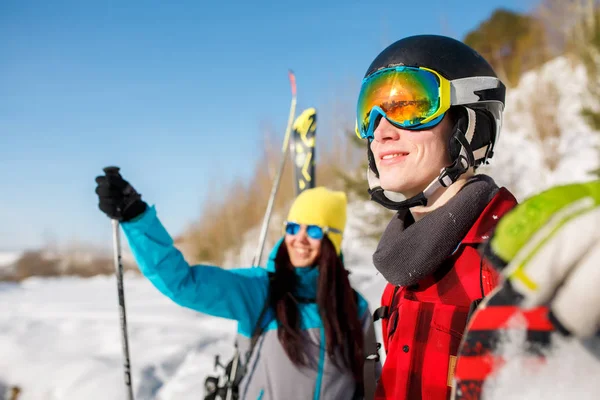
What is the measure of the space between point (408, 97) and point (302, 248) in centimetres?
177

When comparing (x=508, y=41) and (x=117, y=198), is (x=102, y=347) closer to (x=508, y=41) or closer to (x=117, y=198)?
(x=117, y=198)

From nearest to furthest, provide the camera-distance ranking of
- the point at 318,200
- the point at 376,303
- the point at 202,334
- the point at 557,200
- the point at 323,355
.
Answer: the point at 557,200
the point at 323,355
the point at 318,200
the point at 202,334
the point at 376,303

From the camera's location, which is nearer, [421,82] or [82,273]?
[421,82]

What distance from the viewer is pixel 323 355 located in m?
2.50

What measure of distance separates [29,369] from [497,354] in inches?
243

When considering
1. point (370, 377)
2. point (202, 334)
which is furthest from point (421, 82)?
point (202, 334)

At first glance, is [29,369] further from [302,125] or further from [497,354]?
[497,354]

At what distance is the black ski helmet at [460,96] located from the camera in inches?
50.5

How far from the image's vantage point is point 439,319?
1.15 metres

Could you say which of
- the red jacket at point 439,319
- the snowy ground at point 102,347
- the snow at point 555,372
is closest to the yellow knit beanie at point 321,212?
the red jacket at point 439,319

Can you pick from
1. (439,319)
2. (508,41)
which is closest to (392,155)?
(439,319)

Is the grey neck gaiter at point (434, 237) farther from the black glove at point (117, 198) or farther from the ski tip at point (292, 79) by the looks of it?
the ski tip at point (292, 79)

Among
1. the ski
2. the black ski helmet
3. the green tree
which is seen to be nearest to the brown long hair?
the black ski helmet

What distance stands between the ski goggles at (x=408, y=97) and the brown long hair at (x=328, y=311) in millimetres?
1527
